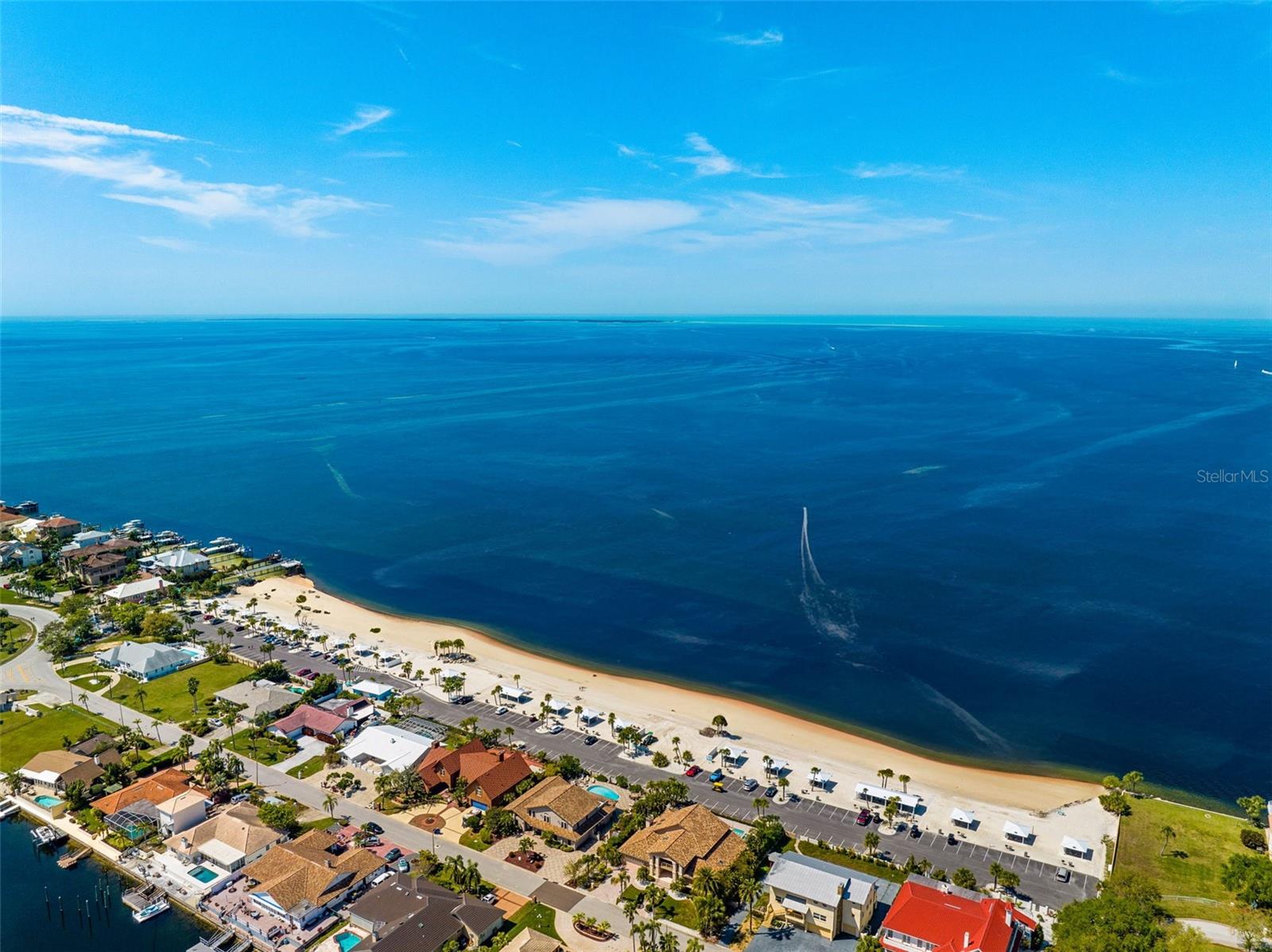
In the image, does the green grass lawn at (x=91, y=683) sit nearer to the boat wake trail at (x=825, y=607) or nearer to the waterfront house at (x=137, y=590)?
the waterfront house at (x=137, y=590)

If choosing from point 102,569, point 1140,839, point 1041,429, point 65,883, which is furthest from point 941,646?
point 1041,429

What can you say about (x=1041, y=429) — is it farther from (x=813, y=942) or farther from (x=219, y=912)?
(x=219, y=912)

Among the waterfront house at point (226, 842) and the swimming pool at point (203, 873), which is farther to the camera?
the waterfront house at point (226, 842)

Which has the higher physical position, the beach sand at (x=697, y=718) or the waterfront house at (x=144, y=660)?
the waterfront house at (x=144, y=660)

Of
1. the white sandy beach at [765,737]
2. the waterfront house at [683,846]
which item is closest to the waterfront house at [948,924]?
the waterfront house at [683,846]

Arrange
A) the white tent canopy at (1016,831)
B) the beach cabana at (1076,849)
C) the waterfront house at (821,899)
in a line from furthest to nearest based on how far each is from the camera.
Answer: the white tent canopy at (1016,831) < the beach cabana at (1076,849) < the waterfront house at (821,899)

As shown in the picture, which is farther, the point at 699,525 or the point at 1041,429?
the point at 1041,429

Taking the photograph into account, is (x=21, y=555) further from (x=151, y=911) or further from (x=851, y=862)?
(x=851, y=862)
